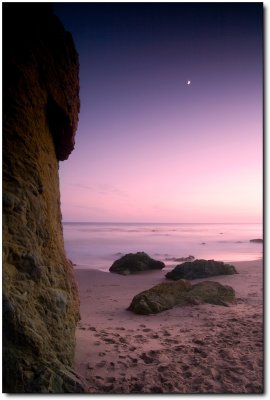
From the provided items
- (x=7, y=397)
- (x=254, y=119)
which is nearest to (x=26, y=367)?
(x=7, y=397)

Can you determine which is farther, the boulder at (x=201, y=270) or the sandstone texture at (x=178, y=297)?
the boulder at (x=201, y=270)

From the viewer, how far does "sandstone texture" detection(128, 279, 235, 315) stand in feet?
23.5

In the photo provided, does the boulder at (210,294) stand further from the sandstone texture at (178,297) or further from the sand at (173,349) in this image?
the sand at (173,349)

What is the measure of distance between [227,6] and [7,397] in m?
5.55

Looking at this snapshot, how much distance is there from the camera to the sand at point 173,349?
383 cm

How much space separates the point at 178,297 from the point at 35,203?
196 inches

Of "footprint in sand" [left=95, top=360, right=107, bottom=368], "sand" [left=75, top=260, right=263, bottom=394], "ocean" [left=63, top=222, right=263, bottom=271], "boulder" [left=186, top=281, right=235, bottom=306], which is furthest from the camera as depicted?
"ocean" [left=63, top=222, right=263, bottom=271]

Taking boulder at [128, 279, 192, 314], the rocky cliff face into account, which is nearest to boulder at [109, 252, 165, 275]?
boulder at [128, 279, 192, 314]

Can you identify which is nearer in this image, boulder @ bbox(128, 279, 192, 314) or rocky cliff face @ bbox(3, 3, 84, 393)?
rocky cliff face @ bbox(3, 3, 84, 393)

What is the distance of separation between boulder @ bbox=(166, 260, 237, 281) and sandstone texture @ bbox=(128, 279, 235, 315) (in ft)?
10.5

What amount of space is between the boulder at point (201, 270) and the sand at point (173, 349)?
9.94 ft

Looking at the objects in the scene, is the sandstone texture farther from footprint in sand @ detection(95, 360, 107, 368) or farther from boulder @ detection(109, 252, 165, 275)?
boulder @ detection(109, 252, 165, 275)

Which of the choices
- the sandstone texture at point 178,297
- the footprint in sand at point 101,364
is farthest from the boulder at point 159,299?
the footprint in sand at point 101,364

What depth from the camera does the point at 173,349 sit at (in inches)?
189
